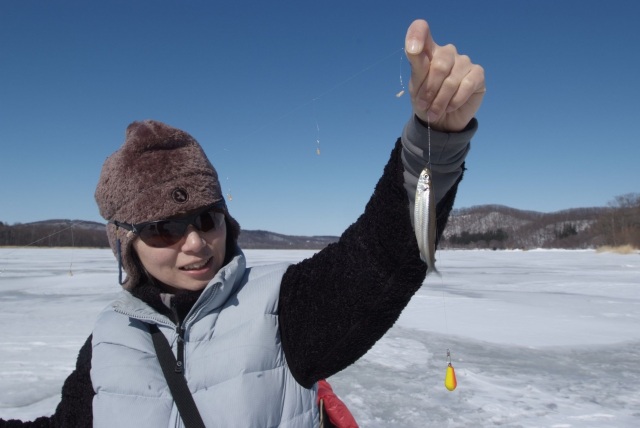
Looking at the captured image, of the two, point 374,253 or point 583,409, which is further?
point 583,409

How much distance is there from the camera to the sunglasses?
1.69 meters

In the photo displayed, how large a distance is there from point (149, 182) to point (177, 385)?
75 centimetres

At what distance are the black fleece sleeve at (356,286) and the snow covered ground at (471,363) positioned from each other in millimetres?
2675

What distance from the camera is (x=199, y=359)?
1.51 m

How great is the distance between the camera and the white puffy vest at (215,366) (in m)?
1.43

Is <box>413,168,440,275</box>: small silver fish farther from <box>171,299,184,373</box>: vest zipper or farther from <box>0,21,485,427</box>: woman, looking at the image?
<box>171,299,184,373</box>: vest zipper

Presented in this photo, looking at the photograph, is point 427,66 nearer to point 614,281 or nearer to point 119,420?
point 119,420

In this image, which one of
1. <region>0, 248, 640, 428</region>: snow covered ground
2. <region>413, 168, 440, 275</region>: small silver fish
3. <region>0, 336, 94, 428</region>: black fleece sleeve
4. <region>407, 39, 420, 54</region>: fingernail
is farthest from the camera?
<region>0, 248, 640, 428</region>: snow covered ground

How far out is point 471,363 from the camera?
537cm

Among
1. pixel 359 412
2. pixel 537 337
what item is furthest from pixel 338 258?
pixel 537 337

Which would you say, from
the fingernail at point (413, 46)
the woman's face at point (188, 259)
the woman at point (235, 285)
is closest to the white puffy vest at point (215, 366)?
the woman at point (235, 285)

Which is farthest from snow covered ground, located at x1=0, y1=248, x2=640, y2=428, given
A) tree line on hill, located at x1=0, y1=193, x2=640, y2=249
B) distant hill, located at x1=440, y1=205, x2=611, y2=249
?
distant hill, located at x1=440, y1=205, x2=611, y2=249

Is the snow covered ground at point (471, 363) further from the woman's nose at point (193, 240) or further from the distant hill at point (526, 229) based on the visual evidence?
the distant hill at point (526, 229)

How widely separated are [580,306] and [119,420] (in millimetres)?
10198
